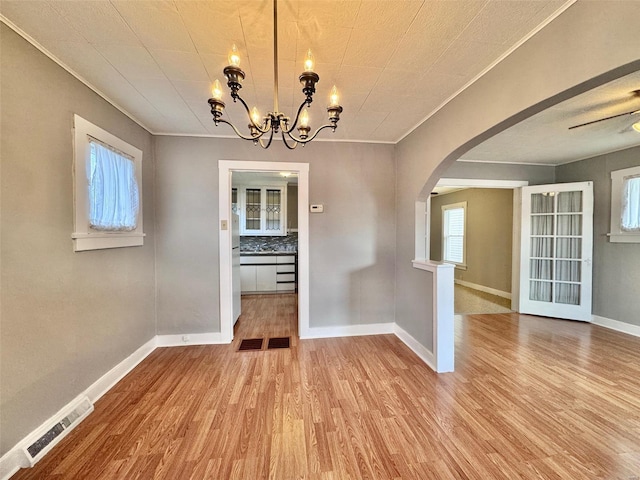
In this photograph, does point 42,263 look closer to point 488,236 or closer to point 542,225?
point 542,225

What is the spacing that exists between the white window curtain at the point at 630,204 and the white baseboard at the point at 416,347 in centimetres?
334

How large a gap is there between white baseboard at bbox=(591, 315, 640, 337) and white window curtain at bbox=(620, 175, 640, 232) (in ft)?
4.12

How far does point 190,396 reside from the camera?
2.13m

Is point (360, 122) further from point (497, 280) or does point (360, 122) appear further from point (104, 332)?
point (497, 280)

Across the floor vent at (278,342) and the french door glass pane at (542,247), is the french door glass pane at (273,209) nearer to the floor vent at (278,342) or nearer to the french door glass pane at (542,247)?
the floor vent at (278,342)

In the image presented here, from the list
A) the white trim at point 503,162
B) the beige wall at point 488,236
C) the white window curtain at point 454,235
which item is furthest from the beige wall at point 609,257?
the white window curtain at point 454,235

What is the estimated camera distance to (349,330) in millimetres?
Result: 3342

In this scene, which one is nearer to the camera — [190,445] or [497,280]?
[190,445]

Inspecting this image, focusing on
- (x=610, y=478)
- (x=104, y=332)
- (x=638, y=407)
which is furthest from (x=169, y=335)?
(x=638, y=407)

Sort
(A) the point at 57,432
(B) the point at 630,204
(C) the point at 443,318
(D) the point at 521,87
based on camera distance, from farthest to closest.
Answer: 1. (B) the point at 630,204
2. (C) the point at 443,318
3. (A) the point at 57,432
4. (D) the point at 521,87

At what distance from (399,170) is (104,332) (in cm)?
343

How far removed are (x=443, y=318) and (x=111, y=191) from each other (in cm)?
321

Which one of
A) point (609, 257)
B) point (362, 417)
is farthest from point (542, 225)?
point (362, 417)

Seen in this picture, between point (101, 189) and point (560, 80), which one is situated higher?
point (560, 80)
